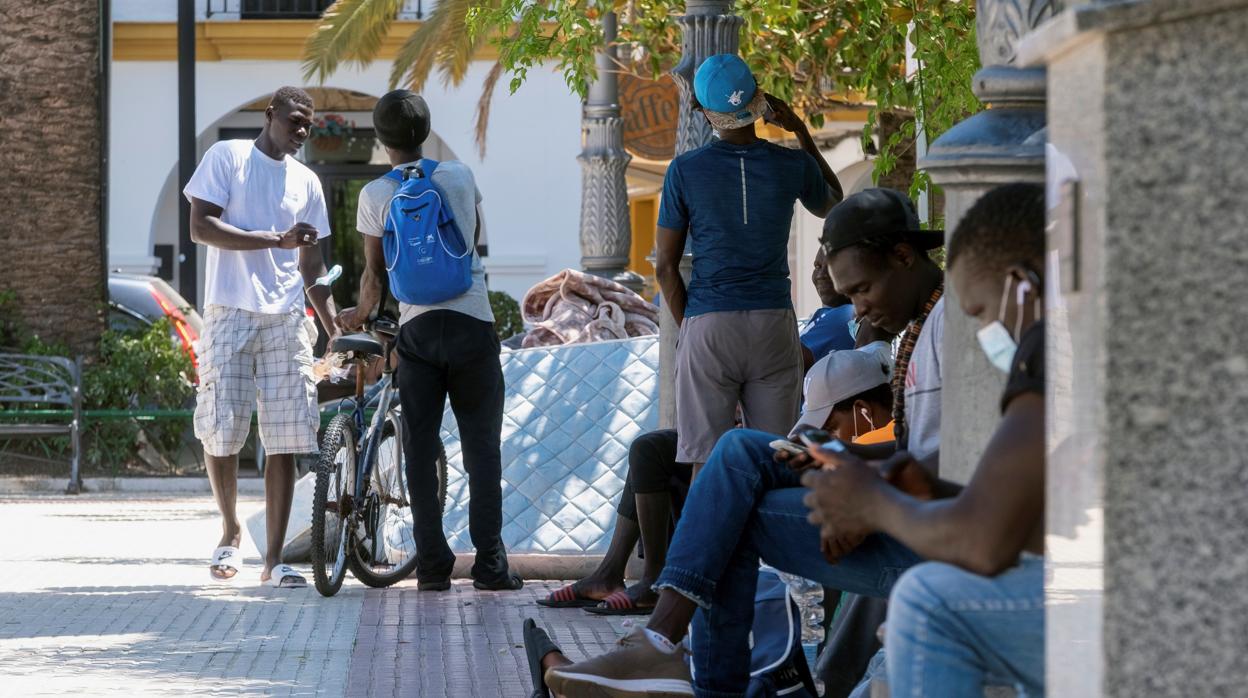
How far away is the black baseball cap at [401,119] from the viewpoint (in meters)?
8.06

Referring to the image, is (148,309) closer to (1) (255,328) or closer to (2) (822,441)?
(1) (255,328)

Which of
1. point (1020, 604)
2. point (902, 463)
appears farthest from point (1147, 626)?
point (902, 463)

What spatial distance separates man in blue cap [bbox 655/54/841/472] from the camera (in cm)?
666

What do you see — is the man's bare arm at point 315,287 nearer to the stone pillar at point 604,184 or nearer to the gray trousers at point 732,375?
the gray trousers at point 732,375

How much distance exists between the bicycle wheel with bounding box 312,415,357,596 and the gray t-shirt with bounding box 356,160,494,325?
0.55m

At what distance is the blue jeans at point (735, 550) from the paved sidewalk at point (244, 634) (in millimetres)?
1376

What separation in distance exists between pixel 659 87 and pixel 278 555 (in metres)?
9.92

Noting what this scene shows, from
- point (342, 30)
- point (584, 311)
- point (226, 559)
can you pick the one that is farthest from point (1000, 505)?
point (342, 30)

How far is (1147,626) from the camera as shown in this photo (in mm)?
2465

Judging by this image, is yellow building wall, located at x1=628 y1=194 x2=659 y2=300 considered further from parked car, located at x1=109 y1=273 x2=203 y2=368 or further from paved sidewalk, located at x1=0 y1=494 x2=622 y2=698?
paved sidewalk, located at x1=0 y1=494 x2=622 y2=698

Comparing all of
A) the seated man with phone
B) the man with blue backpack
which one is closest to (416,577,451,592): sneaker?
the man with blue backpack

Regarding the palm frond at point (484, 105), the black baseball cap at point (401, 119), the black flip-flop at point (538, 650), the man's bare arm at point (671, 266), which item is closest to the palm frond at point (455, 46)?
the palm frond at point (484, 105)

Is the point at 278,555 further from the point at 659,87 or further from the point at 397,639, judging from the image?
the point at 659,87

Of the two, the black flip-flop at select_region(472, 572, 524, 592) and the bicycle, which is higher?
the bicycle
